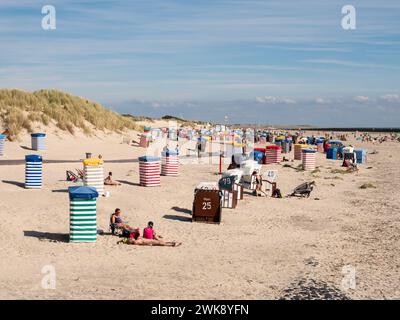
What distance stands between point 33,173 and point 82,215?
23.8 feet

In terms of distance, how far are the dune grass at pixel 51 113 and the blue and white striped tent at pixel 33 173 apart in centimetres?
1678

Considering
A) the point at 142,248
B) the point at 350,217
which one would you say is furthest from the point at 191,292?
the point at 350,217

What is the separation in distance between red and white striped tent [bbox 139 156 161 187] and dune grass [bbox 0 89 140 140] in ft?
54.3

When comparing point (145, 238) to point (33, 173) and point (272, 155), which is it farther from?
point (272, 155)

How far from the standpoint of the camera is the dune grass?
37906mm

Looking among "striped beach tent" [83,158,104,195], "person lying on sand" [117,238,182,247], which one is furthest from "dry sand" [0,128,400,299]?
"striped beach tent" [83,158,104,195]

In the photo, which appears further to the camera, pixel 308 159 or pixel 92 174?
pixel 308 159

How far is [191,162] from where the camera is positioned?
3562 centimetres

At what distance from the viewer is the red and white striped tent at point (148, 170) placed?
22.1 m

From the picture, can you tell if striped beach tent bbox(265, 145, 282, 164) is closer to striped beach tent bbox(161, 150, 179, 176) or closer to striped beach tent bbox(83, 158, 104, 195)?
striped beach tent bbox(161, 150, 179, 176)

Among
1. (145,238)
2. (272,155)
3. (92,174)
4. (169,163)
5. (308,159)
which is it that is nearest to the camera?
(145,238)

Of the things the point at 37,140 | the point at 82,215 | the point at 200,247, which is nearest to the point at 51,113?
the point at 37,140

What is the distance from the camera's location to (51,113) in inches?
1677

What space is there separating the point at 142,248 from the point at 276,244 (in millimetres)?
3306
